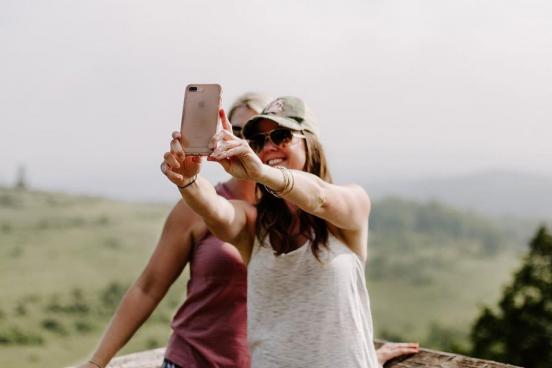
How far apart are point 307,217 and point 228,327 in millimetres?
494

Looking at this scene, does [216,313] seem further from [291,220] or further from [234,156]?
[234,156]

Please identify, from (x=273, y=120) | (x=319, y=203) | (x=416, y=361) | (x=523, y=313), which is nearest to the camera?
(x=319, y=203)

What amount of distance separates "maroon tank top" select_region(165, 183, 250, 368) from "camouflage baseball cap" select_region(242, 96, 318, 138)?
0.45 m

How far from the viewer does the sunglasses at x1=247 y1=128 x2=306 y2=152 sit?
7.07ft

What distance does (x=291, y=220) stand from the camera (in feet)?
7.32

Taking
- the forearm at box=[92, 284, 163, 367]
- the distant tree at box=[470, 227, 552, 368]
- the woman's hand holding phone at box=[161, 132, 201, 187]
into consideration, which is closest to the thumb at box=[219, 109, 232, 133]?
the woman's hand holding phone at box=[161, 132, 201, 187]

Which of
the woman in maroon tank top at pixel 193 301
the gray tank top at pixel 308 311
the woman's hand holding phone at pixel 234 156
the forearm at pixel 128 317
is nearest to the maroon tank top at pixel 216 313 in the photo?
the woman in maroon tank top at pixel 193 301

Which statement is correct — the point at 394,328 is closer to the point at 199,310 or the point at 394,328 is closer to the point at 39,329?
the point at 39,329

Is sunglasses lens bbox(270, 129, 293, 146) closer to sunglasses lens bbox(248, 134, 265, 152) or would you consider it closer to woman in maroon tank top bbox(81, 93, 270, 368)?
sunglasses lens bbox(248, 134, 265, 152)

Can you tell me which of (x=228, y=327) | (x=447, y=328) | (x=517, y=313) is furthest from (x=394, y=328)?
(x=228, y=327)

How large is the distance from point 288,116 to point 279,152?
4.6 inches

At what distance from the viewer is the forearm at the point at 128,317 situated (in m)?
2.44

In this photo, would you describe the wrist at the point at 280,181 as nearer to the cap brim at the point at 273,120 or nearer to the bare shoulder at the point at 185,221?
the cap brim at the point at 273,120

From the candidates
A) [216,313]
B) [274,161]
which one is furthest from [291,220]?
[216,313]
